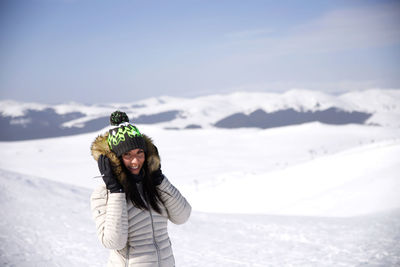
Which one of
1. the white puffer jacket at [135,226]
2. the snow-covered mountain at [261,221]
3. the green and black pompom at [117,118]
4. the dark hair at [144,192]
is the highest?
the green and black pompom at [117,118]

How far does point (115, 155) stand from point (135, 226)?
54cm

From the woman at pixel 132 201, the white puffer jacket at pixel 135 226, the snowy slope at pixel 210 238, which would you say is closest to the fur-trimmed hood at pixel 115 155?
the woman at pixel 132 201

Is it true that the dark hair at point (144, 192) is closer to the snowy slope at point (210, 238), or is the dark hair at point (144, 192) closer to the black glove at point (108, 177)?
the black glove at point (108, 177)

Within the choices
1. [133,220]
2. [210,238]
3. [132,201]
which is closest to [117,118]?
[132,201]

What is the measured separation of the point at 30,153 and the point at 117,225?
13694cm

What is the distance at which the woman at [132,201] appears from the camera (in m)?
2.19

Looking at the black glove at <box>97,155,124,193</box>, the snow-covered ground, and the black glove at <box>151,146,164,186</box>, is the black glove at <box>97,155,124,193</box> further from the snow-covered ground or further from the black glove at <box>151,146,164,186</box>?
the snow-covered ground

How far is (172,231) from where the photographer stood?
8.02 metres

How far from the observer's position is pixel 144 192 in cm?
239

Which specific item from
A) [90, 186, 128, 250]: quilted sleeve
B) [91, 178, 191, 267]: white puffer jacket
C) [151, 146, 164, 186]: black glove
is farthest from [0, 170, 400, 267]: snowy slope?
[151, 146, 164, 186]: black glove

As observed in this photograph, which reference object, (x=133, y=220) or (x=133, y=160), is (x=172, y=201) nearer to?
(x=133, y=220)

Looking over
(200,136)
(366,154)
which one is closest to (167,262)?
(366,154)

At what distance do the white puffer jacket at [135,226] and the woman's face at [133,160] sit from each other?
216 mm

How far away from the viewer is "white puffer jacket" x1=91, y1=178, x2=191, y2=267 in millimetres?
2184
